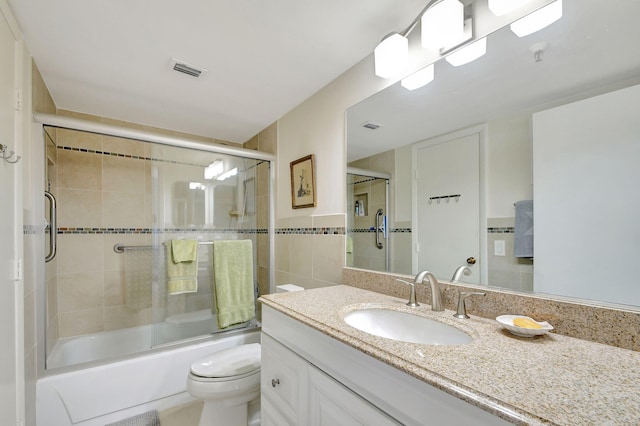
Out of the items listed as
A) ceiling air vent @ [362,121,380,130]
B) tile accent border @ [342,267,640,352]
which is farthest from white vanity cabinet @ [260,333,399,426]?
ceiling air vent @ [362,121,380,130]

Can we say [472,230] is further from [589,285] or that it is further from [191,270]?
[191,270]

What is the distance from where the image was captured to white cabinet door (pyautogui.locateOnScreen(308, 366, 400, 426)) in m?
0.74

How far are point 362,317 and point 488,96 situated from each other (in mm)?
1016

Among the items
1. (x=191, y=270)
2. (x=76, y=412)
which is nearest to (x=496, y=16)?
(x=191, y=270)

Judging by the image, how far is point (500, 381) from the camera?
0.56m

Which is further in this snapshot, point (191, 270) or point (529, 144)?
point (191, 270)

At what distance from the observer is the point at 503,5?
3.28 ft

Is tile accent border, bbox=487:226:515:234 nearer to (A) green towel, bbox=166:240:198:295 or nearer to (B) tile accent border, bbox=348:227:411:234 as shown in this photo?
(B) tile accent border, bbox=348:227:411:234

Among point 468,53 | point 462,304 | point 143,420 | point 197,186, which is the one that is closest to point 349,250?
point 462,304

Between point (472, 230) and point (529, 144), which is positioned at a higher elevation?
point (529, 144)

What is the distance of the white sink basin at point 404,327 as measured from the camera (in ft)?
3.18

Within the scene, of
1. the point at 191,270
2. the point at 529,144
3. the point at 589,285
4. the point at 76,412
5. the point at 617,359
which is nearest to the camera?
the point at 617,359

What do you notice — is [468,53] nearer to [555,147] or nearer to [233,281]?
[555,147]

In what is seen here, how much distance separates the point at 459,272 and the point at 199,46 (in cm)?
168
